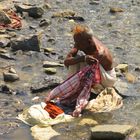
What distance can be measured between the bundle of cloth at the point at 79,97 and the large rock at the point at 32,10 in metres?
5.20

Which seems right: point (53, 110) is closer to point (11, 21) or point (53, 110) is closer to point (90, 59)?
point (90, 59)

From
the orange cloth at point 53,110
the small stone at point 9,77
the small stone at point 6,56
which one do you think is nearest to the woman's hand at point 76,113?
the orange cloth at point 53,110

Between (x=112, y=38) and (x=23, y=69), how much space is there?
2.68m

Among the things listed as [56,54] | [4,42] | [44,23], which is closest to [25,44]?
[4,42]

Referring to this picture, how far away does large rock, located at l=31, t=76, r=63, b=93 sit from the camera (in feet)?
24.8

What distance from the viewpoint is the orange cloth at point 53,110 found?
6668 millimetres

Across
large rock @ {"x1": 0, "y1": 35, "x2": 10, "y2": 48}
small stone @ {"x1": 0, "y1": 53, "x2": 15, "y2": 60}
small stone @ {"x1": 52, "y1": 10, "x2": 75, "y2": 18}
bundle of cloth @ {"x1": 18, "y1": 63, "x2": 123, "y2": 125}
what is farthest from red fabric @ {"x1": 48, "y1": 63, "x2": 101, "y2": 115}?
small stone @ {"x1": 52, "y1": 10, "x2": 75, "y2": 18}

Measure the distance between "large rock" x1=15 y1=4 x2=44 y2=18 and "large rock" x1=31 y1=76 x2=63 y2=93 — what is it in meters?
4.38

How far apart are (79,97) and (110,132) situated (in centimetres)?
104

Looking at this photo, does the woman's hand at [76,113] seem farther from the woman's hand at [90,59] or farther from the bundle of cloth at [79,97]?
the woman's hand at [90,59]

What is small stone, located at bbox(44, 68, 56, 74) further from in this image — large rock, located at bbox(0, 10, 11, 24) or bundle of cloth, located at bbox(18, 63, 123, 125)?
large rock, located at bbox(0, 10, 11, 24)

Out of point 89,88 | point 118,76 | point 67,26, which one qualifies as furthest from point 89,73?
point 67,26

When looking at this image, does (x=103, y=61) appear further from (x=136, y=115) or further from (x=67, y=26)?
(x=67, y=26)

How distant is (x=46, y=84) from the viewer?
7.64 meters
